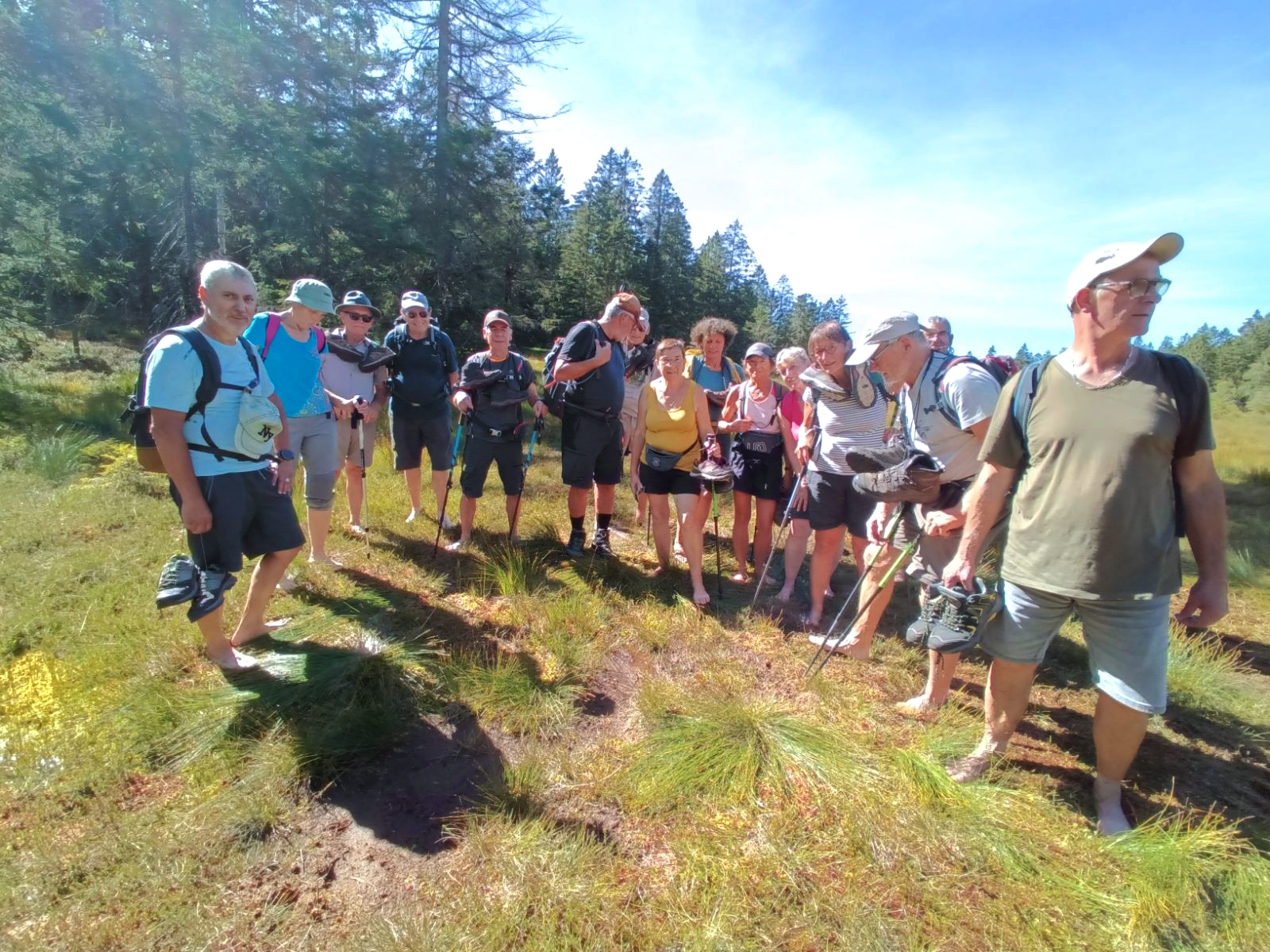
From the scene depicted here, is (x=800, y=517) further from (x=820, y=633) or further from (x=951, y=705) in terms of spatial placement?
(x=951, y=705)

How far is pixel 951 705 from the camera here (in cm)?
308

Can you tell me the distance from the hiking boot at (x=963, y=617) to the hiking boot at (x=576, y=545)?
3018 millimetres

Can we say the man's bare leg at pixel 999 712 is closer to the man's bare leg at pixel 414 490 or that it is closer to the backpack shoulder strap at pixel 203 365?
the backpack shoulder strap at pixel 203 365

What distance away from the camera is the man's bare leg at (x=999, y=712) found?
242 centimetres

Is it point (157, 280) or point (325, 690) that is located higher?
point (157, 280)

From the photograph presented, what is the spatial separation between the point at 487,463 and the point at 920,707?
3.36m

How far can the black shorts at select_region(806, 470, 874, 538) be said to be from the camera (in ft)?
11.9

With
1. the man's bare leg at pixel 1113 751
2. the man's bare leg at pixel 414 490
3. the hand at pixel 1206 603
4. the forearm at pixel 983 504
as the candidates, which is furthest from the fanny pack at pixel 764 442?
the man's bare leg at pixel 414 490

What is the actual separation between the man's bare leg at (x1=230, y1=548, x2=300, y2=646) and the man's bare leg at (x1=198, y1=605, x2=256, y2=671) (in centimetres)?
16

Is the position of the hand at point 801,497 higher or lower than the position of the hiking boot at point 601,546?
higher

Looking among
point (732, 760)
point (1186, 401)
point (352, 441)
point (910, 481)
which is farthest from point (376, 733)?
point (1186, 401)

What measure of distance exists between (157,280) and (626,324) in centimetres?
2336

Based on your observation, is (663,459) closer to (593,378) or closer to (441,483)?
(593,378)

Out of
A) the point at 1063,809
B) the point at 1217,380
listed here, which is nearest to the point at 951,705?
the point at 1063,809
